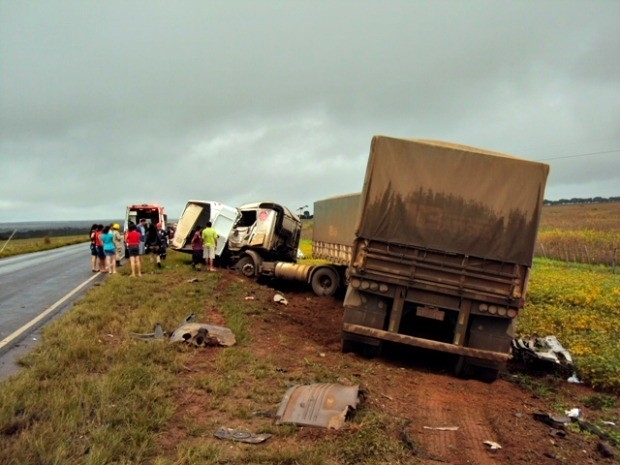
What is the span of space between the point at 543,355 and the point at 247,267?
1223 centimetres

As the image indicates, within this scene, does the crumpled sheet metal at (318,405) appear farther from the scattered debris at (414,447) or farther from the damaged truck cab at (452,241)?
the damaged truck cab at (452,241)

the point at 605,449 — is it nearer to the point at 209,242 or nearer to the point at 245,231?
the point at 209,242

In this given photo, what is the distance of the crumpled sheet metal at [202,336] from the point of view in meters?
8.05

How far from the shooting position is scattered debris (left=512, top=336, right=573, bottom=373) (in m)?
9.24

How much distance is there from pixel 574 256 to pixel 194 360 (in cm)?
3504

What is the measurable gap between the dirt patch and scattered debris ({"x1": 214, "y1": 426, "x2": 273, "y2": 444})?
0.32 ft

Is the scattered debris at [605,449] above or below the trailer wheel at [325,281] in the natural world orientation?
below

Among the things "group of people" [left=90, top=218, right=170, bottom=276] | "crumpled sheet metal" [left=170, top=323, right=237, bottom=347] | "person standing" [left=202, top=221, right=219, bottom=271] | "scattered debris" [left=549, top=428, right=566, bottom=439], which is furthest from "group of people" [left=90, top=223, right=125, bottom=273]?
"scattered debris" [left=549, top=428, right=566, bottom=439]

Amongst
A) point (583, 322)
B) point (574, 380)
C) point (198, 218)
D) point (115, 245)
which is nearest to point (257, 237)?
point (198, 218)

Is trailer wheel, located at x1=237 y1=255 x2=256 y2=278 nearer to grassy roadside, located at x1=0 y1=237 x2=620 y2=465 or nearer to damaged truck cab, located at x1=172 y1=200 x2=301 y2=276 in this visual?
damaged truck cab, located at x1=172 y1=200 x2=301 y2=276

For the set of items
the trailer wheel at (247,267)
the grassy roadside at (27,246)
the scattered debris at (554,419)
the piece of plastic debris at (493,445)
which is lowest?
the grassy roadside at (27,246)

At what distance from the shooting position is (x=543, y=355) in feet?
30.3

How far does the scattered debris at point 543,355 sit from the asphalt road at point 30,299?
8453mm

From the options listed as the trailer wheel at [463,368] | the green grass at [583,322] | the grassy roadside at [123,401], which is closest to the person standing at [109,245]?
the grassy roadside at [123,401]
